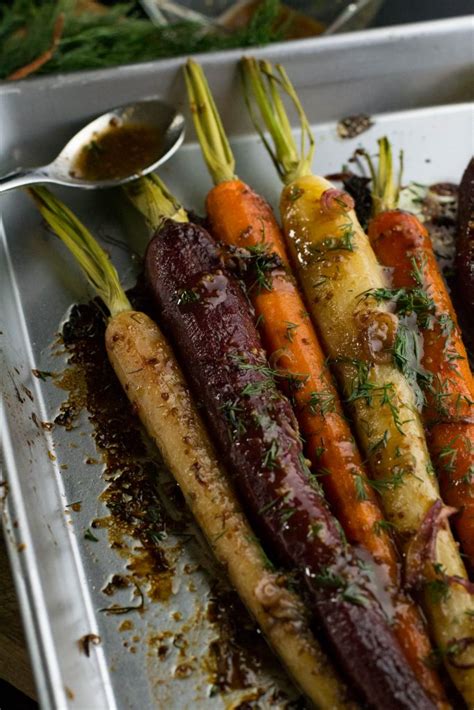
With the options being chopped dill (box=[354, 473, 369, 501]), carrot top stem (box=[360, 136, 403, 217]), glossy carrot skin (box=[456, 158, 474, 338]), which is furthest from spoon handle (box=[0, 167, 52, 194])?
chopped dill (box=[354, 473, 369, 501])

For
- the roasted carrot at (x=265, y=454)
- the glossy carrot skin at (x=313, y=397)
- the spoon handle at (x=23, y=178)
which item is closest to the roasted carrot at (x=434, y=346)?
the glossy carrot skin at (x=313, y=397)

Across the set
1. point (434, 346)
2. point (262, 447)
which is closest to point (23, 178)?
point (262, 447)

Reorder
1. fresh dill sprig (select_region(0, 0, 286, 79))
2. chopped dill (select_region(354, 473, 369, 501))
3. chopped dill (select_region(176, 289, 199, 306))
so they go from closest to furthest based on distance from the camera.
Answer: chopped dill (select_region(354, 473, 369, 501)) → chopped dill (select_region(176, 289, 199, 306)) → fresh dill sprig (select_region(0, 0, 286, 79))

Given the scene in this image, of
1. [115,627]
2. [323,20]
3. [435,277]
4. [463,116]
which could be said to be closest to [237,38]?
[323,20]

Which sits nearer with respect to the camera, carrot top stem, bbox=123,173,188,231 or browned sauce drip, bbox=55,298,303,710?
browned sauce drip, bbox=55,298,303,710

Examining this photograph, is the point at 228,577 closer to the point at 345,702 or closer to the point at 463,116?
the point at 345,702

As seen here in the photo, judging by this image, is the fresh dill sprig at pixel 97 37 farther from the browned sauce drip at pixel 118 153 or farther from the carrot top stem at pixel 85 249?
the carrot top stem at pixel 85 249

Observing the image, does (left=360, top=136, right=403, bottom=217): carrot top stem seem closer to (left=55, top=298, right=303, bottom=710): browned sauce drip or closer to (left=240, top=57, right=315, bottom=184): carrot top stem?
(left=240, top=57, right=315, bottom=184): carrot top stem
